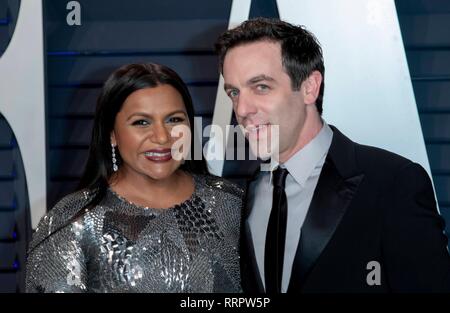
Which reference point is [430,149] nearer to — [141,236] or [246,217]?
[246,217]

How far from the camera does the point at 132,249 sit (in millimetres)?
1863

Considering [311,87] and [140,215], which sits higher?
[311,87]

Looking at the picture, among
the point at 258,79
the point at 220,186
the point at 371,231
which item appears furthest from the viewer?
the point at 220,186

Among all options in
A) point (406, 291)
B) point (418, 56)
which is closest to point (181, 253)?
point (406, 291)

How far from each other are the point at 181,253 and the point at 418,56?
4.19ft

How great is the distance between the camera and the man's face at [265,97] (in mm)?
1838

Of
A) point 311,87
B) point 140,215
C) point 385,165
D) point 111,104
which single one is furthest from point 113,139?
point 385,165

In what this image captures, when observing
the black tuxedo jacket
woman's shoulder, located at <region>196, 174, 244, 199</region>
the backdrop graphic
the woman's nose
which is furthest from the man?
the backdrop graphic

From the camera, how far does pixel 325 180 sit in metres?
1.78

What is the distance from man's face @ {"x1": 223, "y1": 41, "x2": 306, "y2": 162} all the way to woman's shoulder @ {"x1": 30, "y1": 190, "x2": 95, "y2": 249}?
489 mm

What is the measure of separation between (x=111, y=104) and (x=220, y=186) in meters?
0.41

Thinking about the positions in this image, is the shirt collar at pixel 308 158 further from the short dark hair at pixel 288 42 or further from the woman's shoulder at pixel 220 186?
the woman's shoulder at pixel 220 186

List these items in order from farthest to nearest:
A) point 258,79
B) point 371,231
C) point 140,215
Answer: point 140,215 → point 258,79 → point 371,231

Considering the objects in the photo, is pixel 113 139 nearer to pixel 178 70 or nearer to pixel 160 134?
pixel 160 134
